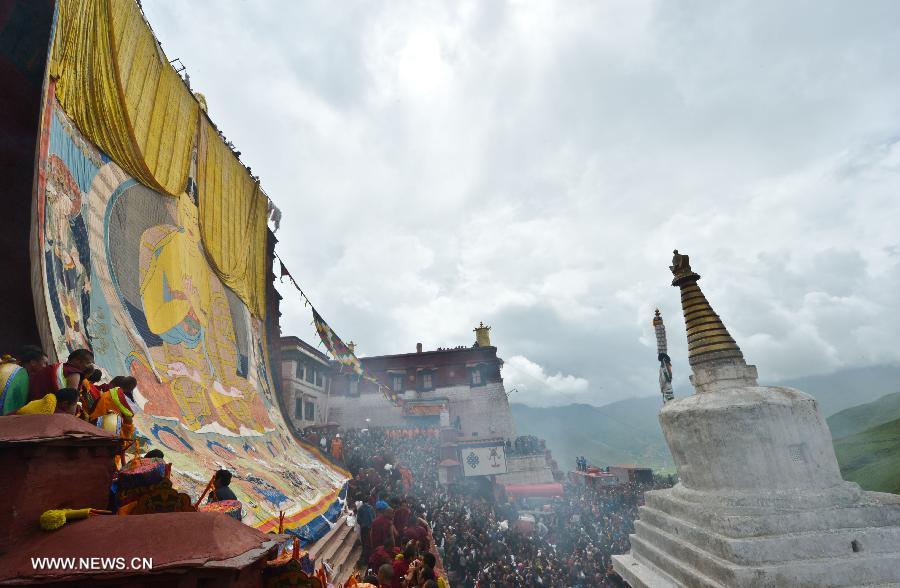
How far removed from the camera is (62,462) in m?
2.80

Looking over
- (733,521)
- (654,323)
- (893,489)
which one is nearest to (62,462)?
(733,521)

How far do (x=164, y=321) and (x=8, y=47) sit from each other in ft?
18.2

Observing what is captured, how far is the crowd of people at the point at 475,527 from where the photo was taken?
322 inches

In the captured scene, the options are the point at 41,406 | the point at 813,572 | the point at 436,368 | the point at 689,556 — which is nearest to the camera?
the point at 41,406

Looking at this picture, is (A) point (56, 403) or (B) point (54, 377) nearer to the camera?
(A) point (56, 403)

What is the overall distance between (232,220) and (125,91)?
19.4 feet

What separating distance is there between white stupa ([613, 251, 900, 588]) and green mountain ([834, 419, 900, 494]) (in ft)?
39.2

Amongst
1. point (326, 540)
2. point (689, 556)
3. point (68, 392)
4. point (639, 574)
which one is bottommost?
point (639, 574)

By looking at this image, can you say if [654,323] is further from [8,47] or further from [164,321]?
[8,47]

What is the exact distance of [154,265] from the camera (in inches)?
392

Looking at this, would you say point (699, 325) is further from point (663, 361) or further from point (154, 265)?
point (154, 265)

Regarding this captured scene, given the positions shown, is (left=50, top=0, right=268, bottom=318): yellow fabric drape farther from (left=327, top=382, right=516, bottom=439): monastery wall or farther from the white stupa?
(left=327, top=382, right=516, bottom=439): monastery wall

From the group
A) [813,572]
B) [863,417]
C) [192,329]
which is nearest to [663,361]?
[813,572]

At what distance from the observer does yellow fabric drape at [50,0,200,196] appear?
7547mm
